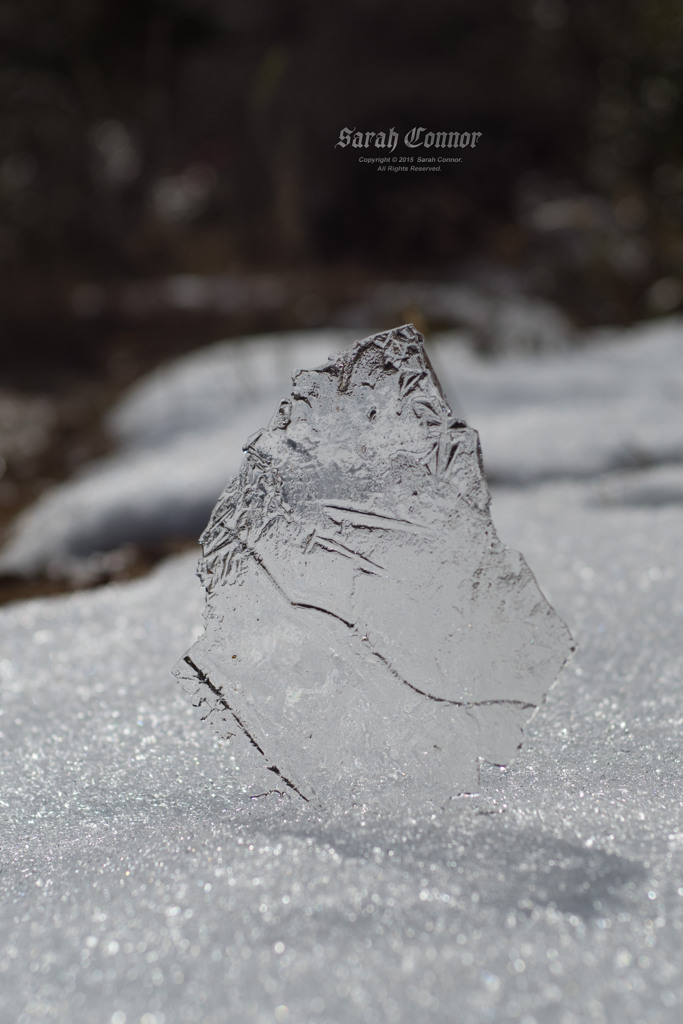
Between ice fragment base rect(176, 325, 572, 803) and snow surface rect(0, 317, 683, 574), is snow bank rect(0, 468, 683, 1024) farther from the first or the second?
snow surface rect(0, 317, 683, 574)

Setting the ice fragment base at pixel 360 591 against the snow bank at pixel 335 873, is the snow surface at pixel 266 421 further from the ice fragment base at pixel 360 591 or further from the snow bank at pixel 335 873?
the ice fragment base at pixel 360 591

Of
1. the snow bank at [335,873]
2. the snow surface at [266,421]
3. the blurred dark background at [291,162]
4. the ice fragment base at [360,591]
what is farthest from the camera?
the blurred dark background at [291,162]

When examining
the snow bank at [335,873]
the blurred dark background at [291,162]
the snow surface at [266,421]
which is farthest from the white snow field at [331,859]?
the blurred dark background at [291,162]

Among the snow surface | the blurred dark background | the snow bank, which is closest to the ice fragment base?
the snow bank

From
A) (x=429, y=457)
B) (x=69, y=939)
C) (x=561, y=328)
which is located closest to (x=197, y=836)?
(x=69, y=939)

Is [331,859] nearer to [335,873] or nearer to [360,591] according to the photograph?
[335,873]
